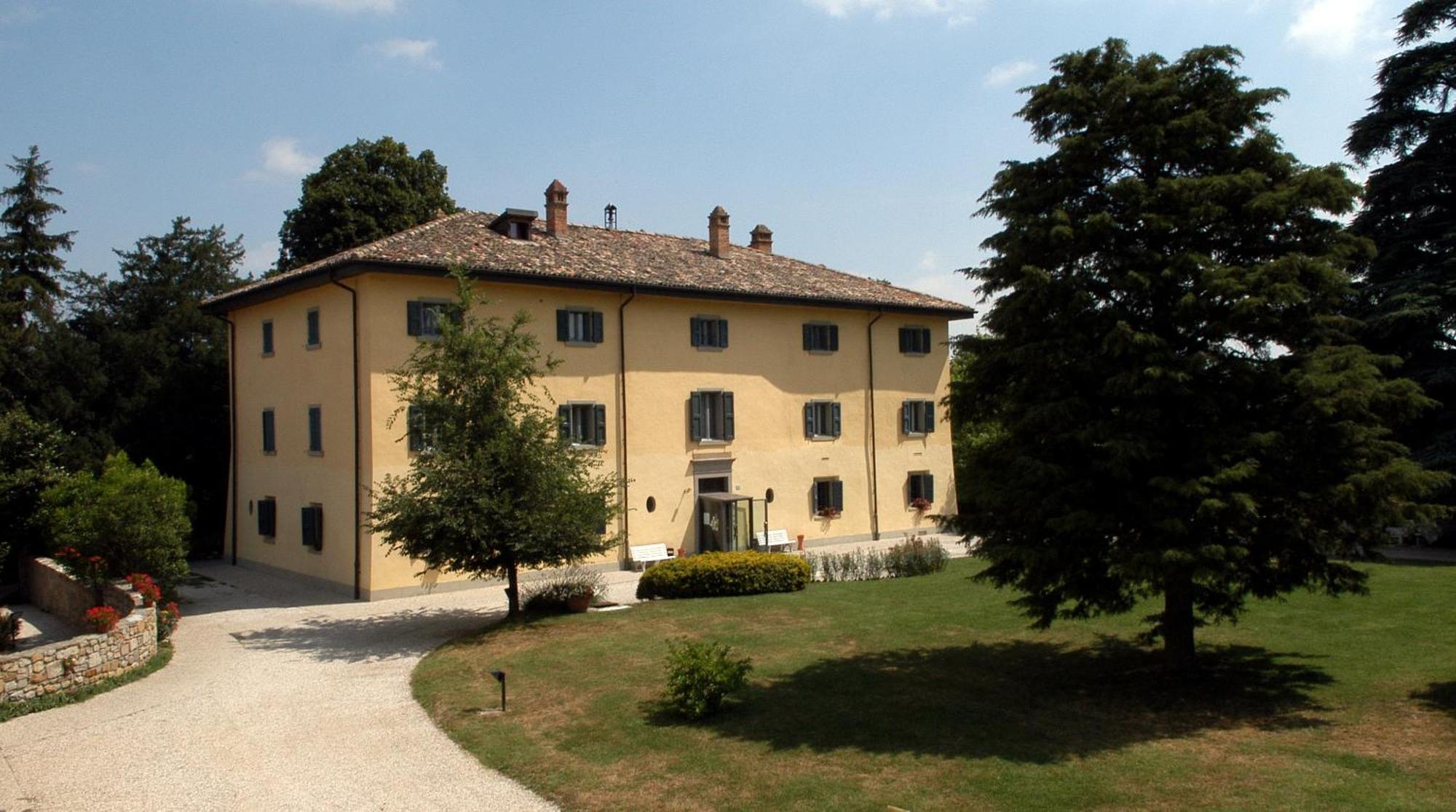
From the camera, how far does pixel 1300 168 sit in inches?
442

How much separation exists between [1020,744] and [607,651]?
7418 millimetres

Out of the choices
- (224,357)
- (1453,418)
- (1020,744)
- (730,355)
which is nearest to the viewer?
(1020,744)

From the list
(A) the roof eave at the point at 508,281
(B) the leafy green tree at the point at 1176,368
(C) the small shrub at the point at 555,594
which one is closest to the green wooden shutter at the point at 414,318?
(A) the roof eave at the point at 508,281

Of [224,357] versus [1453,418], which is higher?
[224,357]

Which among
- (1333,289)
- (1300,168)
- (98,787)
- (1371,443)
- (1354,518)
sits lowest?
(98,787)

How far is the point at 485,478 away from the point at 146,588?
6663mm

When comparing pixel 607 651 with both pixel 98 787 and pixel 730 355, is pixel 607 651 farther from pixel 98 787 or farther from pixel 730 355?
pixel 730 355

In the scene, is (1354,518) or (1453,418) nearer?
(1354,518)

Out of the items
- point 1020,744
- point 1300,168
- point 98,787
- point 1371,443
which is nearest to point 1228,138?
point 1300,168

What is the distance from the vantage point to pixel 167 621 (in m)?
18.1

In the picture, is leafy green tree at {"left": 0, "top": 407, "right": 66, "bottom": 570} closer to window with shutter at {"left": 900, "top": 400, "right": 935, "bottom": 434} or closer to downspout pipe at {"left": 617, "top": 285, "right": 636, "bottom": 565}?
downspout pipe at {"left": 617, "top": 285, "right": 636, "bottom": 565}

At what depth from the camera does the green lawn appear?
8.82m

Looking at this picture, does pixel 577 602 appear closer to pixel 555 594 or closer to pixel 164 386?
pixel 555 594

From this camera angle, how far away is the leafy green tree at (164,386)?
31.3m
